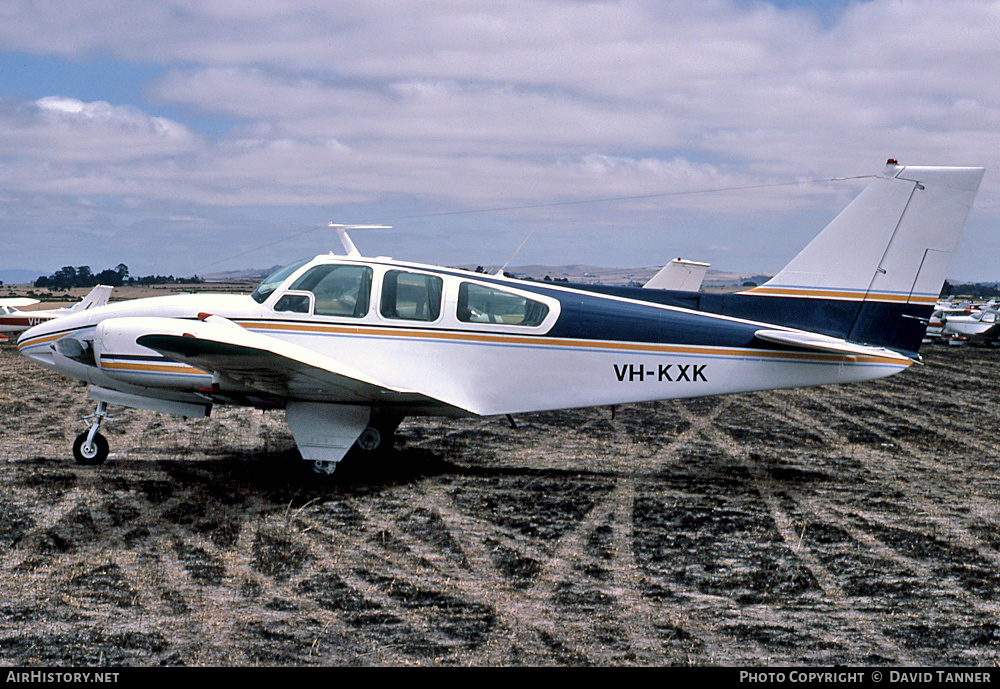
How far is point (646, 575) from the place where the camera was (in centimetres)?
635

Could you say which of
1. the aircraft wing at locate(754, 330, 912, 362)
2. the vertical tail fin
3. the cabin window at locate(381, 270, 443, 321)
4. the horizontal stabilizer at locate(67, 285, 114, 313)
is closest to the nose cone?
the cabin window at locate(381, 270, 443, 321)

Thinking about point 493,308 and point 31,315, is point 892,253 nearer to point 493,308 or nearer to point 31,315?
point 493,308

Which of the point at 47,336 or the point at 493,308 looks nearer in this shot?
the point at 493,308

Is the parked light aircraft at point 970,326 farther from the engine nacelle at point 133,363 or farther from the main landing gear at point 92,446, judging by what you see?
the main landing gear at point 92,446

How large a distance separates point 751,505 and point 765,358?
170 centimetres

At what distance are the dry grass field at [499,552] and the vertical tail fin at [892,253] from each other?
190cm

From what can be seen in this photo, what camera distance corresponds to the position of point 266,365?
8.10 m

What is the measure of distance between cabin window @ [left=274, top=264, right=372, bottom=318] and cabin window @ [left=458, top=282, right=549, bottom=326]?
1058mm

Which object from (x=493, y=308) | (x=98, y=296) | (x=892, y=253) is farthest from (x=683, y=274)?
(x=98, y=296)

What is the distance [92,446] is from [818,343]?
324 inches

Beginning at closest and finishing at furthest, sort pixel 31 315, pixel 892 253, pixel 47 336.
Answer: pixel 892 253 < pixel 47 336 < pixel 31 315

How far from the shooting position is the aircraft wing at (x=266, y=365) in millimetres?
7691

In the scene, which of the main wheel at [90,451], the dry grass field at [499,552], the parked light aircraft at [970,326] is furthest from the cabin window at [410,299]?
the parked light aircraft at [970,326]

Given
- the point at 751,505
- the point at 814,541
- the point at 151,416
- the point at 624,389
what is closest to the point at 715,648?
the point at 814,541
